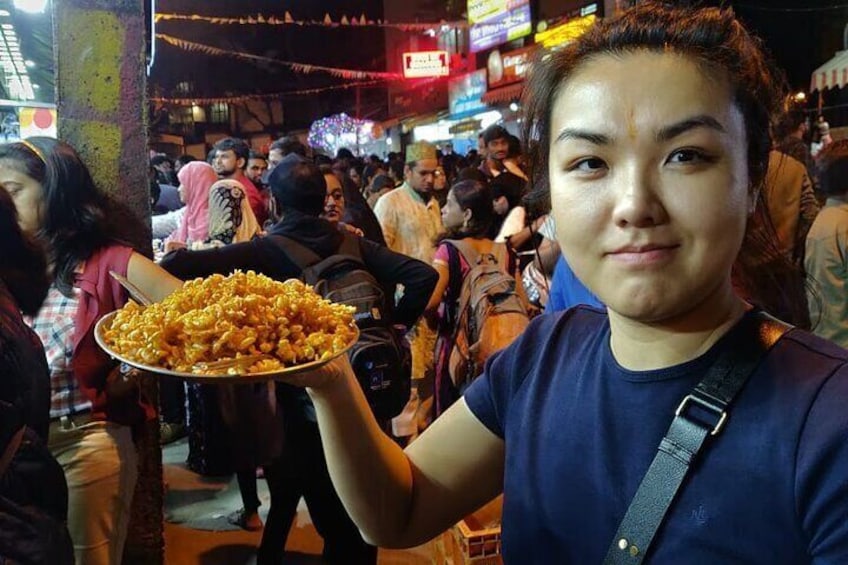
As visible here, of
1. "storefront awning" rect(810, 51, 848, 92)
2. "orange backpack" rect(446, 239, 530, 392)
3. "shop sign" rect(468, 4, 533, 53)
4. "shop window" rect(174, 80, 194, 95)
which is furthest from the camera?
"shop window" rect(174, 80, 194, 95)

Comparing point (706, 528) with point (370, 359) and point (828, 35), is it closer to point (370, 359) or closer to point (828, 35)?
point (370, 359)

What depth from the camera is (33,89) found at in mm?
6094

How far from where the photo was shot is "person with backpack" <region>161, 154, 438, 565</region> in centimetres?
334

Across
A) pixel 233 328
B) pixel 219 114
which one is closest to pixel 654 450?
pixel 233 328

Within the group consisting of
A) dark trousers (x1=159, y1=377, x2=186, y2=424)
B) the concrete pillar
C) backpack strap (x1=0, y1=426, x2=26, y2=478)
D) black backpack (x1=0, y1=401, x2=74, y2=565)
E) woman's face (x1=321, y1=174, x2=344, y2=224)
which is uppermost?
the concrete pillar

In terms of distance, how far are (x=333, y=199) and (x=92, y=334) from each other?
8.78 ft

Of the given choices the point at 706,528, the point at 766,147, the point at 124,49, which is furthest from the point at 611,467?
the point at 124,49

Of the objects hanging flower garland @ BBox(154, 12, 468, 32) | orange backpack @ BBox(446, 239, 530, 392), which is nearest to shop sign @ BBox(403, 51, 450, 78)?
hanging flower garland @ BBox(154, 12, 468, 32)

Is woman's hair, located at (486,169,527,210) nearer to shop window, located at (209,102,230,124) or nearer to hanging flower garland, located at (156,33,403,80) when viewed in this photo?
hanging flower garland, located at (156,33,403,80)

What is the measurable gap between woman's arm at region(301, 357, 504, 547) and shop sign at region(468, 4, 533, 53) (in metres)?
17.5

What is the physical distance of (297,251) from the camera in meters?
3.38

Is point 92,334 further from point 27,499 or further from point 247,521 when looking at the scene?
point 247,521

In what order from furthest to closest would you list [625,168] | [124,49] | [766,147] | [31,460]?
[124,49] → [31,460] → [766,147] → [625,168]

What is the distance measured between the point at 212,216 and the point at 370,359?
104 inches
